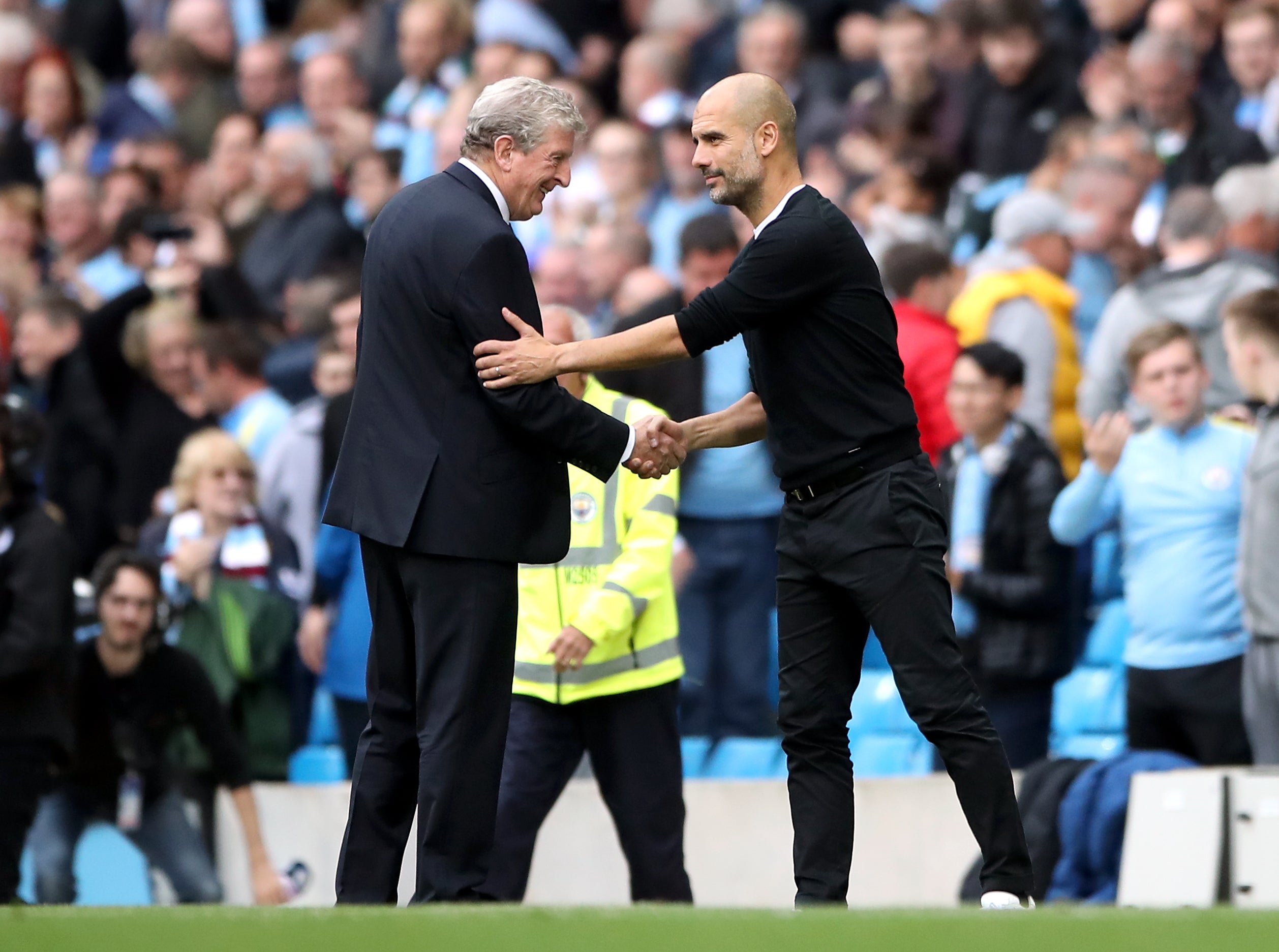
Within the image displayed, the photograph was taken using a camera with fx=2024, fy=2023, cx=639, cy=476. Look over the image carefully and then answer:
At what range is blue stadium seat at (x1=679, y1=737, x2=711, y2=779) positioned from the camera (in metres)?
8.63

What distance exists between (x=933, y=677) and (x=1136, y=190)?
4941 millimetres

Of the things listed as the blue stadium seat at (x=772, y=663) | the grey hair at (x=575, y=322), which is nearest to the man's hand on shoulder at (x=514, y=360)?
the grey hair at (x=575, y=322)

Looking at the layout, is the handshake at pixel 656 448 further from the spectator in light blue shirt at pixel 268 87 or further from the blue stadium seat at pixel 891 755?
the spectator in light blue shirt at pixel 268 87

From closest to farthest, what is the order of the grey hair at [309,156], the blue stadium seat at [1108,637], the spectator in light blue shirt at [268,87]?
the blue stadium seat at [1108,637] < the grey hair at [309,156] < the spectator in light blue shirt at [268,87]

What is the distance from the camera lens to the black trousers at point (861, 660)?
5074 millimetres

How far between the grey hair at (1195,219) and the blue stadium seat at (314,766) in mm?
4204

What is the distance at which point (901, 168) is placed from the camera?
10312 millimetres

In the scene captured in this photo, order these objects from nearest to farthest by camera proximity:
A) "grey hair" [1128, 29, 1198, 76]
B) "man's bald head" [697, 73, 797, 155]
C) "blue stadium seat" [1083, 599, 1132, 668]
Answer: "man's bald head" [697, 73, 797, 155]
"blue stadium seat" [1083, 599, 1132, 668]
"grey hair" [1128, 29, 1198, 76]

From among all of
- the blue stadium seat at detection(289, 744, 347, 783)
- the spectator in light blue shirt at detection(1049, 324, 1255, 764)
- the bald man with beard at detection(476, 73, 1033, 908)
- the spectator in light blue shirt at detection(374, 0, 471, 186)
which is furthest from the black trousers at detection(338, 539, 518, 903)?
the spectator in light blue shirt at detection(374, 0, 471, 186)

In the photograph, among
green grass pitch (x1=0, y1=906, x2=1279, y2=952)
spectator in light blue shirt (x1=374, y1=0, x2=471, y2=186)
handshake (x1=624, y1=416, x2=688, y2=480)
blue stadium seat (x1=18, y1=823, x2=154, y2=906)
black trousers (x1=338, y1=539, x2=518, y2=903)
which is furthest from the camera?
spectator in light blue shirt (x1=374, y1=0, x2=471, y2=186)

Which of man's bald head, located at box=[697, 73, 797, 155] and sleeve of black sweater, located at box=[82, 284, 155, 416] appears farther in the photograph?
sleeve of black sweater, located at box=[82, 284, 155, 416]

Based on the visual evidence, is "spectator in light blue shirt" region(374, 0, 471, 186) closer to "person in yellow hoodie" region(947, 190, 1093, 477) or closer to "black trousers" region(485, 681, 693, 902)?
"person in yellow hoodie" region(947, 190, 1093, 477)

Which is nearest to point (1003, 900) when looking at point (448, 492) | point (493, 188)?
point (448, 492)

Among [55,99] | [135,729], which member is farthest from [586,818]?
[55,99]
